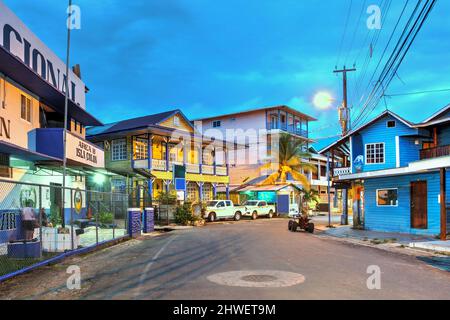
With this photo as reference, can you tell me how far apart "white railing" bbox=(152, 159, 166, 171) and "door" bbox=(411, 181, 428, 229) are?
19.3 meters

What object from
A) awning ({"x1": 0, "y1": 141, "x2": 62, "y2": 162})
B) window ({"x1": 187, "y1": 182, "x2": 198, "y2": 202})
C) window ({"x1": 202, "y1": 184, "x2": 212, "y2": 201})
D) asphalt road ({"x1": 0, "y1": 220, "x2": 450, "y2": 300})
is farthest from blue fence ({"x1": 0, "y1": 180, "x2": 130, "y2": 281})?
window ({"x1": 202, "y1": 184, "x2": 212, "y2": 201})

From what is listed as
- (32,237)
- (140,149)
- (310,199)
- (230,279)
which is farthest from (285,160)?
(230,279)

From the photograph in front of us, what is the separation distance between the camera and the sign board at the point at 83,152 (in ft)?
62.8

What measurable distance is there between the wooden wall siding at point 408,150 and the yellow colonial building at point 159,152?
53.7ft

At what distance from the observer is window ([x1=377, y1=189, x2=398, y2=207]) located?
75.6 feet

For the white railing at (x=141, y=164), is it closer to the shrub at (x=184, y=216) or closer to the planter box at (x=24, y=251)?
the shrub at (x=184, y=216)

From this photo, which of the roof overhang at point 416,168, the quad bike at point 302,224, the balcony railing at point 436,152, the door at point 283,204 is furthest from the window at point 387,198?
the door at point 283,204

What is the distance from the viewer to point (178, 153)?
39.3m

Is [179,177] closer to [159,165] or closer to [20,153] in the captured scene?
[159,165]

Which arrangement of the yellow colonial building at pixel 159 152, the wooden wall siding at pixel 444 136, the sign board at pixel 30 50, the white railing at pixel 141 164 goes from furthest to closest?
1. the yellow colonial building at pixel 159 152
2. the white railing at pixel 141 164
3. the wooden wall siding at pixel 444 136
4. the sign board at pixel 30 50

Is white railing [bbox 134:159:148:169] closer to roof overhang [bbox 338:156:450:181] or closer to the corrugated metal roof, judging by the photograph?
the corrugated metal roof
